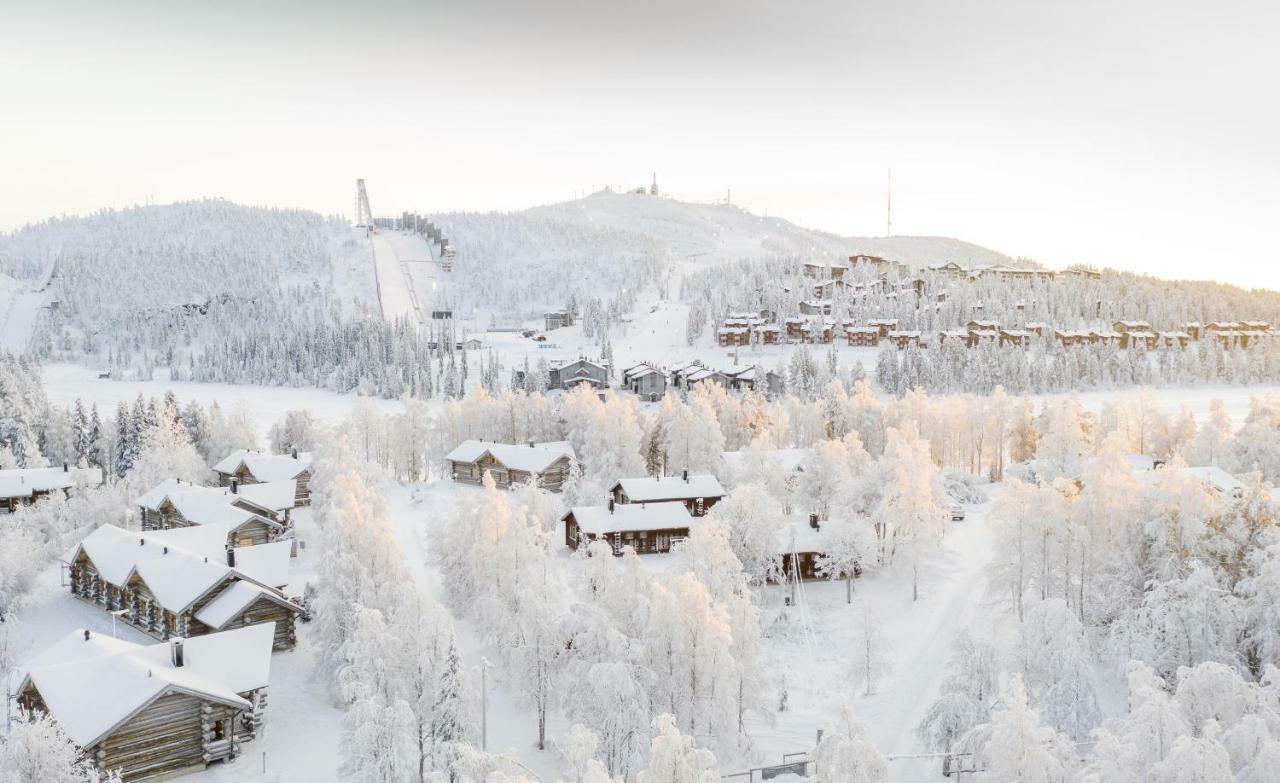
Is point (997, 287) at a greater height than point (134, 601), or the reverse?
point (997, 287)

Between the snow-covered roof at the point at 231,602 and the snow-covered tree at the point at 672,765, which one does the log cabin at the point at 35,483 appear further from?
the snow-covered tree at the point at 672,765

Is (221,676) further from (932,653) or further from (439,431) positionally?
(439,431)

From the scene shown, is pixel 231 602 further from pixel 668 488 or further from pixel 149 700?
pixel 668 488

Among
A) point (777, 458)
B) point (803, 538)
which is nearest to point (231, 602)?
point (803, 538)

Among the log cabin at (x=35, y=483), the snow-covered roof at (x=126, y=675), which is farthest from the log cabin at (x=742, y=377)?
the snow-covered roof at (x=126, y=675)

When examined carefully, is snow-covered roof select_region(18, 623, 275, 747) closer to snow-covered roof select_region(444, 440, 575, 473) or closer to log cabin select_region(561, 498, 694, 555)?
log cabin select_region(561, 498, 694, 555)

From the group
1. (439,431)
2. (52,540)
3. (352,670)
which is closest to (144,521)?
(52,540)

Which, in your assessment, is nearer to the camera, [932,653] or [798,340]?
[932,653]

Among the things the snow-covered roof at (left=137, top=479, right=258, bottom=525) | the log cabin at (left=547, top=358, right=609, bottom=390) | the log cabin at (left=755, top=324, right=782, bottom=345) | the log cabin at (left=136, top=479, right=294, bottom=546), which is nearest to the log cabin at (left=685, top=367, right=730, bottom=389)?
the log cabin at (left=547, top=358, right=609, bottom=390)
